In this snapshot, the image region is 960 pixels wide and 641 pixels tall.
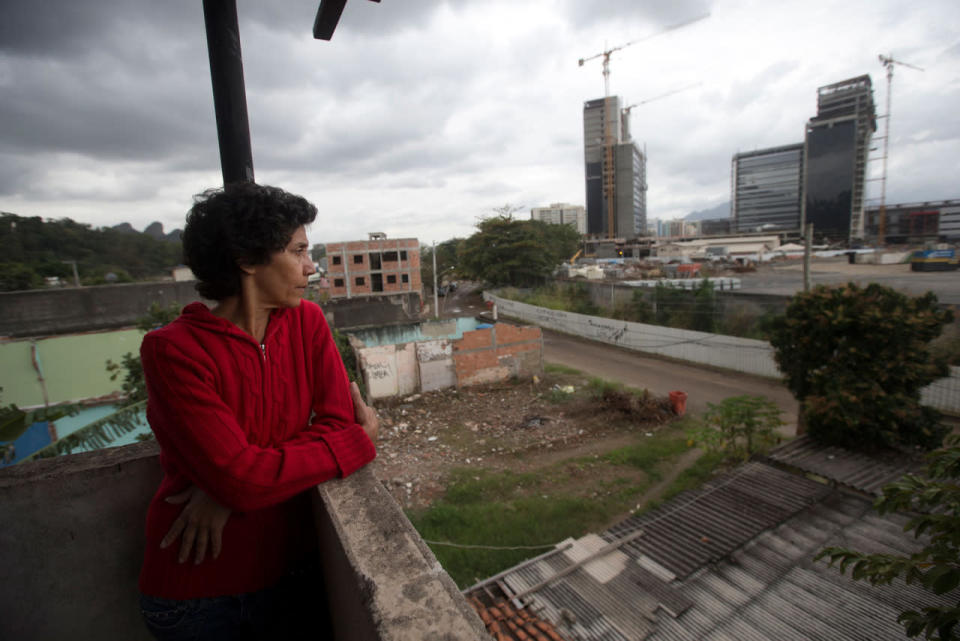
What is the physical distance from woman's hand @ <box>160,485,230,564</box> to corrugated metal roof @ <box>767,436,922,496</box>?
21.7 ft

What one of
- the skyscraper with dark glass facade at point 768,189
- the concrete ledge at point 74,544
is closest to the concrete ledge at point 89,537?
the concrete ledge at point 74,544

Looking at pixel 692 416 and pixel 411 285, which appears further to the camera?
pixel 411 285

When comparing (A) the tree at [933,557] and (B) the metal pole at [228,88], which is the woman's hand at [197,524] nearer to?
(B) the metal pole at [228,88]

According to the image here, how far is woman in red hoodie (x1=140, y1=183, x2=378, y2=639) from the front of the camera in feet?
3.11

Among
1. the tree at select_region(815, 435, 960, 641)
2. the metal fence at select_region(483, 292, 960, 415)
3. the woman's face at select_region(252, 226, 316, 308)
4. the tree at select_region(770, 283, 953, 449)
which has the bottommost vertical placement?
the metal fence at select_region(483, 292, 960, 415)

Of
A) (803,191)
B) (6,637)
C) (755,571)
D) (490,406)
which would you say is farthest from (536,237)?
(803,191)

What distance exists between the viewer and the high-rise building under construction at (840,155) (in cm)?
6012

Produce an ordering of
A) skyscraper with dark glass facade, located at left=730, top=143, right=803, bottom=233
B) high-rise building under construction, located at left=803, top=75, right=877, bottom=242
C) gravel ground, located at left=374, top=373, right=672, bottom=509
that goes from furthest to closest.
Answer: skyscraper with dark glass facade, located at left=730, top=143, right=803, bottom=233
high-rise building under construction, located at left=803, top=75, right=877, bottom=242
gravel ground, located at left=374, top=373, right=672, bottom=509

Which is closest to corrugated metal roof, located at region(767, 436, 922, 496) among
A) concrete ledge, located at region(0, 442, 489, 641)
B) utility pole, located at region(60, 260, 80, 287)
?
concrete ledge, located at region(0, 442, 489, 641)

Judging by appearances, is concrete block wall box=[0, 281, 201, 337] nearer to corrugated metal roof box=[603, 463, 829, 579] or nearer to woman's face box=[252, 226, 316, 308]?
corrugated metal roof box=[603, 463, 829, 579]

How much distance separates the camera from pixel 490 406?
1121 centimetres

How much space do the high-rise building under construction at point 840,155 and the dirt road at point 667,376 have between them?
2445 inches

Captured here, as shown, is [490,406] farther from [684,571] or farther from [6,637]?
[6,637]

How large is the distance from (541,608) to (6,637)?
388 cm
